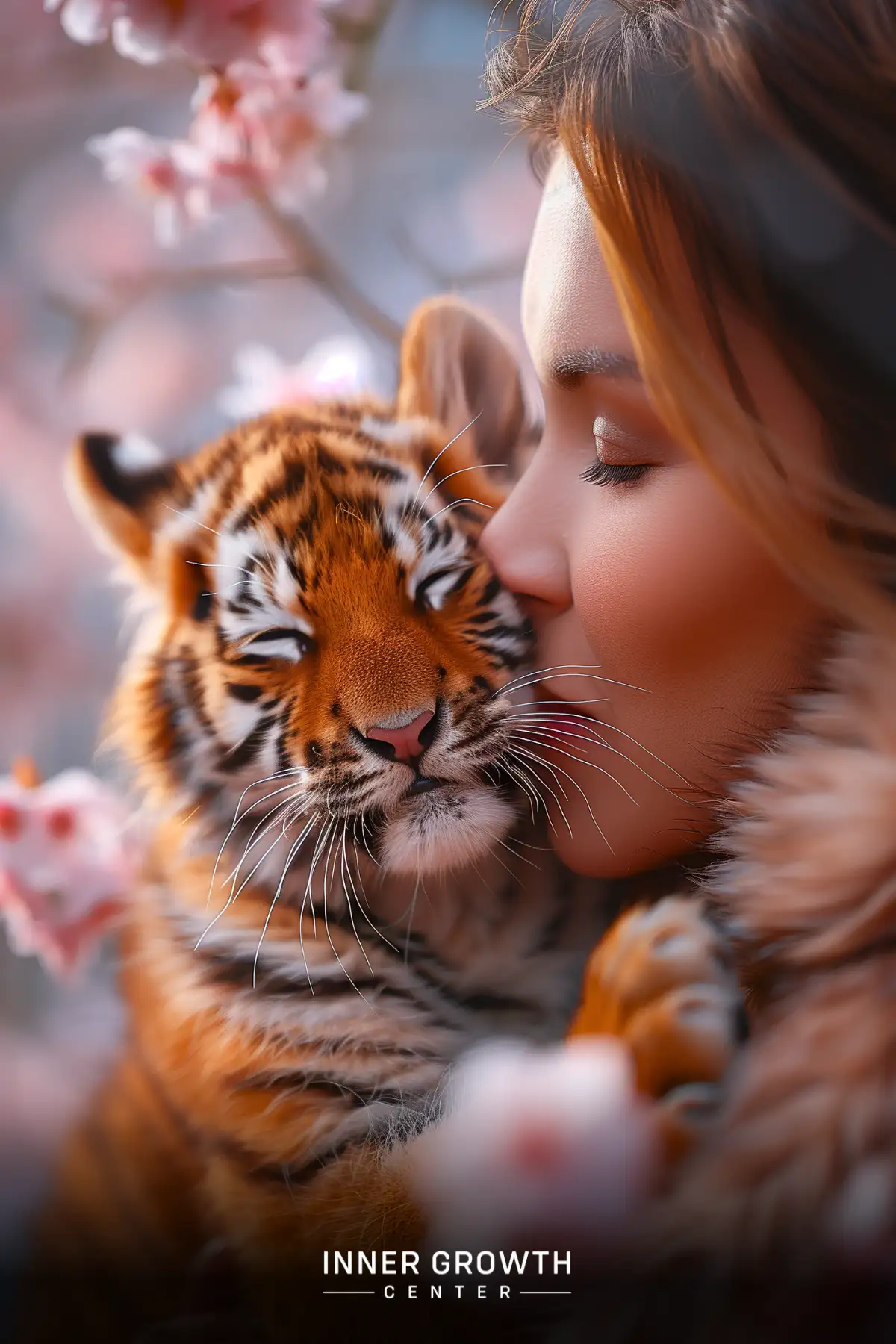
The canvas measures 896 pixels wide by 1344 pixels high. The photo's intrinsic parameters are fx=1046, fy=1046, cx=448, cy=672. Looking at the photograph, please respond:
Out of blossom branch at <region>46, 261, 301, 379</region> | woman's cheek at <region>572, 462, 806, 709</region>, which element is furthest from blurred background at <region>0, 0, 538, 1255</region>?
woman's cheek at <region>572, 462, 806, 709</region>

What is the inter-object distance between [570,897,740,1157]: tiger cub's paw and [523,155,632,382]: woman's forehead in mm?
229

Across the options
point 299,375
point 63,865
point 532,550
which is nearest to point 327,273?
point 299,375

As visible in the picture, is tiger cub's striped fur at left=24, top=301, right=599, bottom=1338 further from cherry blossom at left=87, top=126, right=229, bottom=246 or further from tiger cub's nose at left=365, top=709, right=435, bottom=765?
cherry blossom at left=87, top=126, right=229, bottom=246

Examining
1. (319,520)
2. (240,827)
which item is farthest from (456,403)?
(240,827)

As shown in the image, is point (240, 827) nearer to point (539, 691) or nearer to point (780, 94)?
point (539, 691)

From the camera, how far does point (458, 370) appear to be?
459 millimetres

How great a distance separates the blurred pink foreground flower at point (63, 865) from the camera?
19.3 inches

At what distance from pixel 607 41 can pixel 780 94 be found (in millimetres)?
69

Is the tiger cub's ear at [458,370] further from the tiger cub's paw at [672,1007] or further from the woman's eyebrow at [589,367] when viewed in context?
the tiger cub's paw at [672,1007]

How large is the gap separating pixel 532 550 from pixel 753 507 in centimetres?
9

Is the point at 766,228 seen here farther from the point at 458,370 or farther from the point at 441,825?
the point at 441,825

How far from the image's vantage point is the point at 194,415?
478 millimetres

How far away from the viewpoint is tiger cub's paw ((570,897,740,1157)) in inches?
15.8

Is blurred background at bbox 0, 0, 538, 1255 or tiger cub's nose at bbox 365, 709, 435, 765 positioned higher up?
blurred background at bbox 0, 0, 538, 1255
